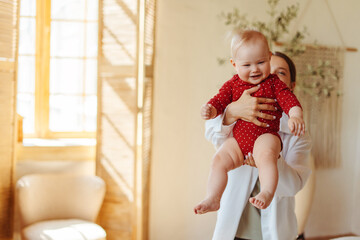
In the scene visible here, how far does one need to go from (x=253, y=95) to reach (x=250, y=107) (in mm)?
87

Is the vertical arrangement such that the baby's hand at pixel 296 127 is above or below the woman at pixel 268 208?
above

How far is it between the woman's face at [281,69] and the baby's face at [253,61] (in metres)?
0.65

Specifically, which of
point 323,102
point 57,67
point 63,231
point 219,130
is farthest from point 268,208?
point 57,67

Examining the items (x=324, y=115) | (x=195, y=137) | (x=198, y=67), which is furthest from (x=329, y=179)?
(x=198, y=67)

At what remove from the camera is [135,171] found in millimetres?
3223

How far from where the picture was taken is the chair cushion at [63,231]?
2.74 metres

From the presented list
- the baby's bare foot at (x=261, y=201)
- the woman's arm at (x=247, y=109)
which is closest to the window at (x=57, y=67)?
the woman's arm at (x=247, y=109)

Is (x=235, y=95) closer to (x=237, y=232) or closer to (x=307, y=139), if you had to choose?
(x=307, y=139)

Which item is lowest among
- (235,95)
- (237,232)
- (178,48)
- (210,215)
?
(210,215)

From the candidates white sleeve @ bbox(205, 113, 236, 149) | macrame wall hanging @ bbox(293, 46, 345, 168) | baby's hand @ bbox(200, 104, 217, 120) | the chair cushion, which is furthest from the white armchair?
macrame wall hanging @ bbox(293, 46, 345, 168)

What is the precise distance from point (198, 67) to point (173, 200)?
124 centimetres

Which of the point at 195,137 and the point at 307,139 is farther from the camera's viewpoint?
the point at 195,137

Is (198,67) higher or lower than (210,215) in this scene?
higher

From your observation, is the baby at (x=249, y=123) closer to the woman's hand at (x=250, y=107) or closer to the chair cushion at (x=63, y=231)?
the woman's hand at (x=250, y=107)
